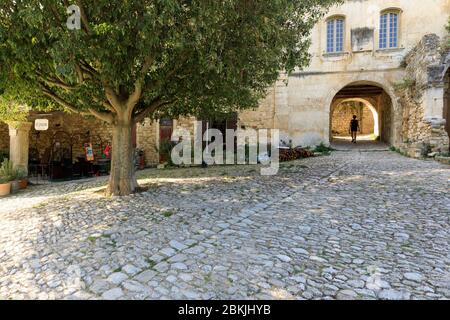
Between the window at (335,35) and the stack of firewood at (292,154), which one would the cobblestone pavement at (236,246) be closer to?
the stack of firewood at (292,154)

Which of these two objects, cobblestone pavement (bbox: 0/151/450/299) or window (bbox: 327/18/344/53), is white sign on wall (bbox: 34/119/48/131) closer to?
cobblestone pavement (bbox: 0/151/450/299)

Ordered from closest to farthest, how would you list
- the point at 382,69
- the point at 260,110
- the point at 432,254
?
1. the point at 432,254
2. the point at 382,69
3. the point at 260,110

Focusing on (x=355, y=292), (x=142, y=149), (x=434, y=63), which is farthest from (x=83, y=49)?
(x=434, y=63)

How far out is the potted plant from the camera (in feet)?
28.3

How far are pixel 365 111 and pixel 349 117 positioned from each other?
56.9 inches

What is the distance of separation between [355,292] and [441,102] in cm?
1099

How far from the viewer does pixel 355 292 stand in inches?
93.0

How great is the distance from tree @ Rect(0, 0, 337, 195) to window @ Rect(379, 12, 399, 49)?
29.4 feet

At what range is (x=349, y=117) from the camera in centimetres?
2841

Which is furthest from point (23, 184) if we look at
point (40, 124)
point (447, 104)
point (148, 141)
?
point (447, 104)

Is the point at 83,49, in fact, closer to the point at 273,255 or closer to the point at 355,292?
the point at 273,255

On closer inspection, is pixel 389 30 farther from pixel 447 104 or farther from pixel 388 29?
Result: pixel 447 104

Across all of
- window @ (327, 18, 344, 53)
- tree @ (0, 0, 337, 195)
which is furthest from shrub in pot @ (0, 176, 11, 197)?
window @ (327, 18, 344, 53)

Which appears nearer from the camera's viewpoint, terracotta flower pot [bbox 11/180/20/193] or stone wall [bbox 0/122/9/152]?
terracotta flower pot [bbox 11/180/20/193]
